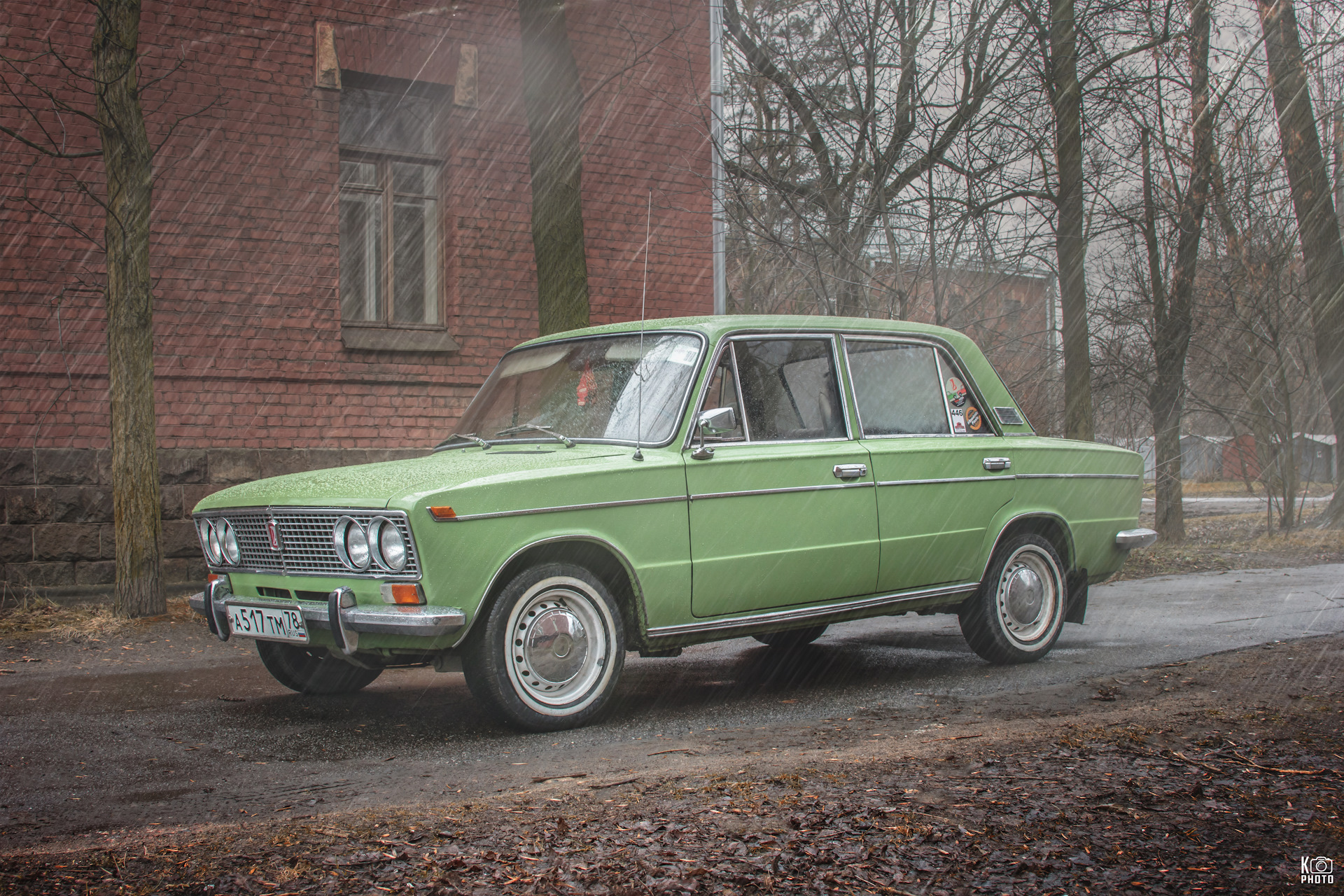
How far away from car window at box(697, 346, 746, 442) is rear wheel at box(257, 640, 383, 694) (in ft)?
7.02

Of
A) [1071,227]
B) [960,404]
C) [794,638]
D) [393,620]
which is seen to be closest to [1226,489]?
[1071,227]

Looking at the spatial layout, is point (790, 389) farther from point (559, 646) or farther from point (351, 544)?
point (351, 544)

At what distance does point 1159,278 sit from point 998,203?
4173 millimetres

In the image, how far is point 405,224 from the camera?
11.6m

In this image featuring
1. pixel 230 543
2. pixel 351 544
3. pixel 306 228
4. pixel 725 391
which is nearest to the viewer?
pixel 351 544

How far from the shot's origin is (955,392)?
6605 millimetres

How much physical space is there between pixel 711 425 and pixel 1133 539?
10.6ft

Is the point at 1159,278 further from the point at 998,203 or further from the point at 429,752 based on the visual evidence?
the point at 429,752

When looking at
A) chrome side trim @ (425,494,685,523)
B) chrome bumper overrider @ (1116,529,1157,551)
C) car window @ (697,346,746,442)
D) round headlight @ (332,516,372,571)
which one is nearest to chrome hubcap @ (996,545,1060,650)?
chrome bumper overrider @ (1116,529,1157,551)

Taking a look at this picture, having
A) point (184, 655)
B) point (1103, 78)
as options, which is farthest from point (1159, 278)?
point (184, 655)

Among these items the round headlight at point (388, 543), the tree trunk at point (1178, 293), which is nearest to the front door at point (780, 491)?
the round headlight at point (388, 543)

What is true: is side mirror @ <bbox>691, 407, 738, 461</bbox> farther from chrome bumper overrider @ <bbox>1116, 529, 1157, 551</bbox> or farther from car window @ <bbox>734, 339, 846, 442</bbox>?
chrome bumper overrider @ <bbox>1116, 529, 1157, 551</bbox>

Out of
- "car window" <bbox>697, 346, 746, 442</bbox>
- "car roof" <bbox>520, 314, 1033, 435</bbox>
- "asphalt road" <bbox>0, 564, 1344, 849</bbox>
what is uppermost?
"car roof" <bbox>520, 314, 1033, 435</bbox>

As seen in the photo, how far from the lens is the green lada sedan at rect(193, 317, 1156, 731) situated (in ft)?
15.3
